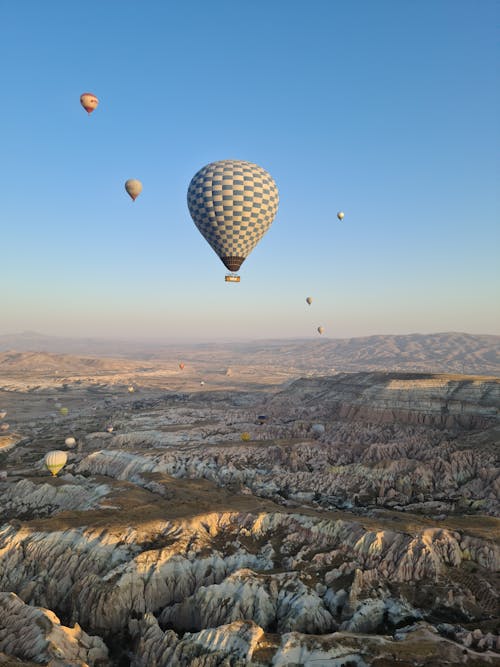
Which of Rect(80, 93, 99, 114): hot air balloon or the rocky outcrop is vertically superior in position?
Rect(80, 93, 99, 114): hot air balloon

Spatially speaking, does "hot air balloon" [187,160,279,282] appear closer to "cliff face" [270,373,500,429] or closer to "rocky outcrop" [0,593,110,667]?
"rocky outcrop" [0,593,110,667]

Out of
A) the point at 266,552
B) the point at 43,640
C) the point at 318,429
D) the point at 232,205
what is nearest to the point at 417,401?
the point at 318,429

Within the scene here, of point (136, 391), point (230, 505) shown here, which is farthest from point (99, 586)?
point (136, 391)

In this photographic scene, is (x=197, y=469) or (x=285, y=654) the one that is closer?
(x=285, y=654)

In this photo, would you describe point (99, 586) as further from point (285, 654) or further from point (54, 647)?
point (285, 654)

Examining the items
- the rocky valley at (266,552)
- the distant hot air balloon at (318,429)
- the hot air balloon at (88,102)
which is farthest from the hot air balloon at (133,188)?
the distant hot air balloon at (318,429)

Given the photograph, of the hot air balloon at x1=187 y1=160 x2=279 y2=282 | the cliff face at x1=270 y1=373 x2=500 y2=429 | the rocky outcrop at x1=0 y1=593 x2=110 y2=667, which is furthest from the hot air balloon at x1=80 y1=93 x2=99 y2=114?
the cliff face at x1=270 y1=373 x2=500 y2=429

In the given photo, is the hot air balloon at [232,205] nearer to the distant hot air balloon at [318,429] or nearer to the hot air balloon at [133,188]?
the hot air balloon at [133,188]
